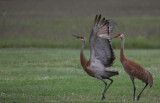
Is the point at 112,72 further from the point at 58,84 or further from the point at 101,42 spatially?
the point at 58,84

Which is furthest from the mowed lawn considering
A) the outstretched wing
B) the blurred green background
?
the blurred green background

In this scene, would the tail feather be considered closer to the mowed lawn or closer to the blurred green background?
the mowed lawn

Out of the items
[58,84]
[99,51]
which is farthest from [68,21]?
[99,51]

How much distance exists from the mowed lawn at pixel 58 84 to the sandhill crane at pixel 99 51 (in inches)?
25.9

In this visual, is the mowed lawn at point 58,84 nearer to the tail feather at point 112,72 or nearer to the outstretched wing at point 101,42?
the tail feather at point 112,72

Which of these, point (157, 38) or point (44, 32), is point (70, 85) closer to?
point (157, 38)

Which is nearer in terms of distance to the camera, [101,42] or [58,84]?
[101,42]

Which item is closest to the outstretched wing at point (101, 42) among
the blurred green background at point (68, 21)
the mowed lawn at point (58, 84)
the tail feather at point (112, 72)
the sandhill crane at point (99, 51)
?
the sandhill crane at point (99, 51)

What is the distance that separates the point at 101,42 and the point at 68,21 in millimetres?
27703

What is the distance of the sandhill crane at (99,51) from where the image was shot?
10.1m

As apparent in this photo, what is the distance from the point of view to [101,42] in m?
10.2

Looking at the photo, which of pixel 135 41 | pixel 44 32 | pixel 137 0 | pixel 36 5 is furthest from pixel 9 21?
pixel 137 0

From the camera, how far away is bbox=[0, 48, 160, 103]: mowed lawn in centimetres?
1016

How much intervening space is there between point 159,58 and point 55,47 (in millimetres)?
9063
